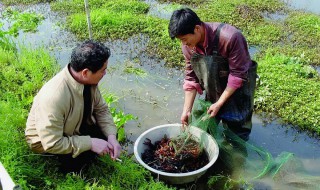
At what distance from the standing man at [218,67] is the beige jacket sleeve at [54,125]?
1.22 m

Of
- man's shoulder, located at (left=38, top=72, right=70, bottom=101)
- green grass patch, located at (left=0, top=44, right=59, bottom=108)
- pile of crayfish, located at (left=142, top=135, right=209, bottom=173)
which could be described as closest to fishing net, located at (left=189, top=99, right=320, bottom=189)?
Result: pile of crayfish, located at (left=142, top=135, right=209, bottom=173)

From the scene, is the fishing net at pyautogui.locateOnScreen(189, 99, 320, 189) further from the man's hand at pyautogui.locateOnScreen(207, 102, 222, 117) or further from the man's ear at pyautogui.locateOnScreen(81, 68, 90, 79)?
the man's ear at pyautogui.locateOnScreen(81, 68, 90, 79)

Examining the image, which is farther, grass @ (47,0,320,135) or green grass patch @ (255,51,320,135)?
grass @ (47,0,320,135)

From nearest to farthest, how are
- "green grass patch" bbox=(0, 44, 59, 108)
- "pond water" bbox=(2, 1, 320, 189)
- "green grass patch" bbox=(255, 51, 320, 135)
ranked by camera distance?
"green grass patch" bbox=(0, 44, 59, 108)
"pond water" bbox=(2, 1, 320, 189)
"green grass patch" bbox=(255, 51, 320, 135)

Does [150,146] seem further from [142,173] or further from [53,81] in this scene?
[53,81]

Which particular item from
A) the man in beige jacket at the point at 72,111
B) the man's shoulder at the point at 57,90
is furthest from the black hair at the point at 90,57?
the man's shoulder at the point at 57,90

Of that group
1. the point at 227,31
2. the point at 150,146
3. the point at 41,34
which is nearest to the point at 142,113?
the point at 150,146

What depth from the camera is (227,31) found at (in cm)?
357

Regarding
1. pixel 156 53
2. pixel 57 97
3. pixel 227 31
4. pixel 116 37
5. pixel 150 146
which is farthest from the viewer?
pixel 116 37

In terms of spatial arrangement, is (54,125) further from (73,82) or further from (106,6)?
(106,6)

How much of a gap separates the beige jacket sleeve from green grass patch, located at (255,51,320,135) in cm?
321

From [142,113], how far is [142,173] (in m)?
1.93

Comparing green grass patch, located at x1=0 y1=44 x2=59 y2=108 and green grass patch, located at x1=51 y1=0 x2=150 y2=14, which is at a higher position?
green grass patch, located at x1=51 y1=0 x2=150 y2=14

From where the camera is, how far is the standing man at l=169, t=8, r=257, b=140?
3387mm
